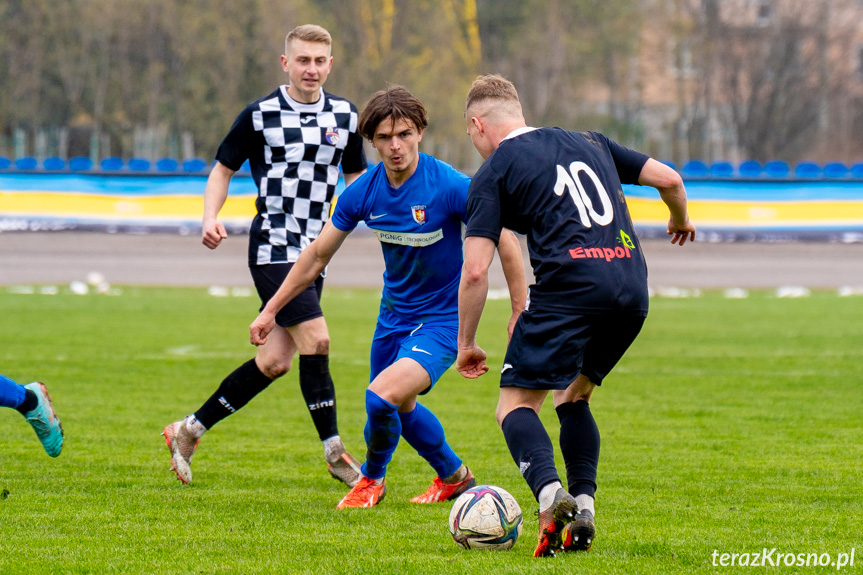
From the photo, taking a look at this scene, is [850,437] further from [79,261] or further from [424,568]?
[79,261]

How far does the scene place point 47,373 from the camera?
364 inches

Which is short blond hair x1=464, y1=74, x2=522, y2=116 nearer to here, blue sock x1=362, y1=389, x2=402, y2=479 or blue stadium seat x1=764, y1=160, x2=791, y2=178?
blue sock x1=362, y1=389, x2=402, y2=479

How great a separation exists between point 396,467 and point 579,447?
194 cm

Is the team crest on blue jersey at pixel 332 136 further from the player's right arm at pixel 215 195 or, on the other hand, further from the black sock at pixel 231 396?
the black sock at pixel 231 396

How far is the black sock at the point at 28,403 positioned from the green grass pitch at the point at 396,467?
34cm

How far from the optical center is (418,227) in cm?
473

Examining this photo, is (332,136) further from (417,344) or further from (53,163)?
(53,163)

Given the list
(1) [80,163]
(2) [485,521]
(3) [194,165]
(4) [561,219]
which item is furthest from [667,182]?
(1) [80,163]

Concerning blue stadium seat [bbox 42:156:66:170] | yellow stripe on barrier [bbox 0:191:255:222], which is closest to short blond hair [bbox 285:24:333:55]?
yellow stripe on barrier [bbox 0:191:255:222]

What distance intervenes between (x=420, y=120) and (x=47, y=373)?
5705mm

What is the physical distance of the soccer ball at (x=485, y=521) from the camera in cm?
404

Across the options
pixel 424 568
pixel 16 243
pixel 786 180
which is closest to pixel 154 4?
pixel 16 243

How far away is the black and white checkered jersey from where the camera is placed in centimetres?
567

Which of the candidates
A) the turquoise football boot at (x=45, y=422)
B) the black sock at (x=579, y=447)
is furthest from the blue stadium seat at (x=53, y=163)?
the black sock at (x=579, y=447)
